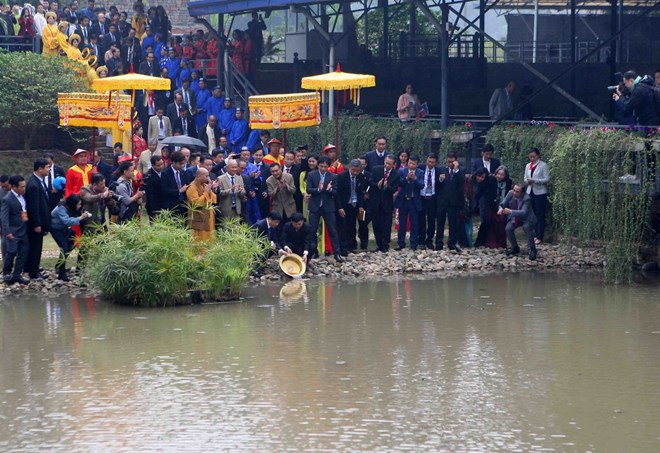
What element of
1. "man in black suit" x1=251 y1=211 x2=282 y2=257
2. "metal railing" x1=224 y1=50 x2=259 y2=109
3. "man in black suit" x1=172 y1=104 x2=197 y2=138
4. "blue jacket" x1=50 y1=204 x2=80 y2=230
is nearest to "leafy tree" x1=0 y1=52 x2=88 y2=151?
"man in black suit" x1=172 y1=104 x2=197 y2=138

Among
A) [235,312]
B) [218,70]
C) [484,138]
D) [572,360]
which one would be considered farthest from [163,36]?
[572,360]

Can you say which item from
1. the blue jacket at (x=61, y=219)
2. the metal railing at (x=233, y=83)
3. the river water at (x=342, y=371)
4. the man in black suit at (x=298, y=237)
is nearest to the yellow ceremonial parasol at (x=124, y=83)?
the blue jacket at (x=61, y=219)

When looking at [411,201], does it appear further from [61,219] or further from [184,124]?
[184,124]

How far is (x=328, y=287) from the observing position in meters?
16.2

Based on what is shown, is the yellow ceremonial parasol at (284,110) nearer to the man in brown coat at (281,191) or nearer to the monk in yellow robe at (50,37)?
the man in brown coat at (281,191)

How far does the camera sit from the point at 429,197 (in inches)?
734

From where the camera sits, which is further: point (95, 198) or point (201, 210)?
point (201, 210)

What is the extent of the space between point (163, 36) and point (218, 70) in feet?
9.16

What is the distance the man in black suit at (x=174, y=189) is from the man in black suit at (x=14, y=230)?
189cm

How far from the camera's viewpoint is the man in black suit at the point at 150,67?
26641 mm

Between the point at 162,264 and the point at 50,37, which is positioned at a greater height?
the point at 50,37

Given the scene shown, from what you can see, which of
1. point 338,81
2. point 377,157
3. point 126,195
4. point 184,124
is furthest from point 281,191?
point 184,124

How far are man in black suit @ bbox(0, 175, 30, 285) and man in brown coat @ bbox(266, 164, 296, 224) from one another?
359 cm

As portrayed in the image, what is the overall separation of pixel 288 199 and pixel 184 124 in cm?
823
